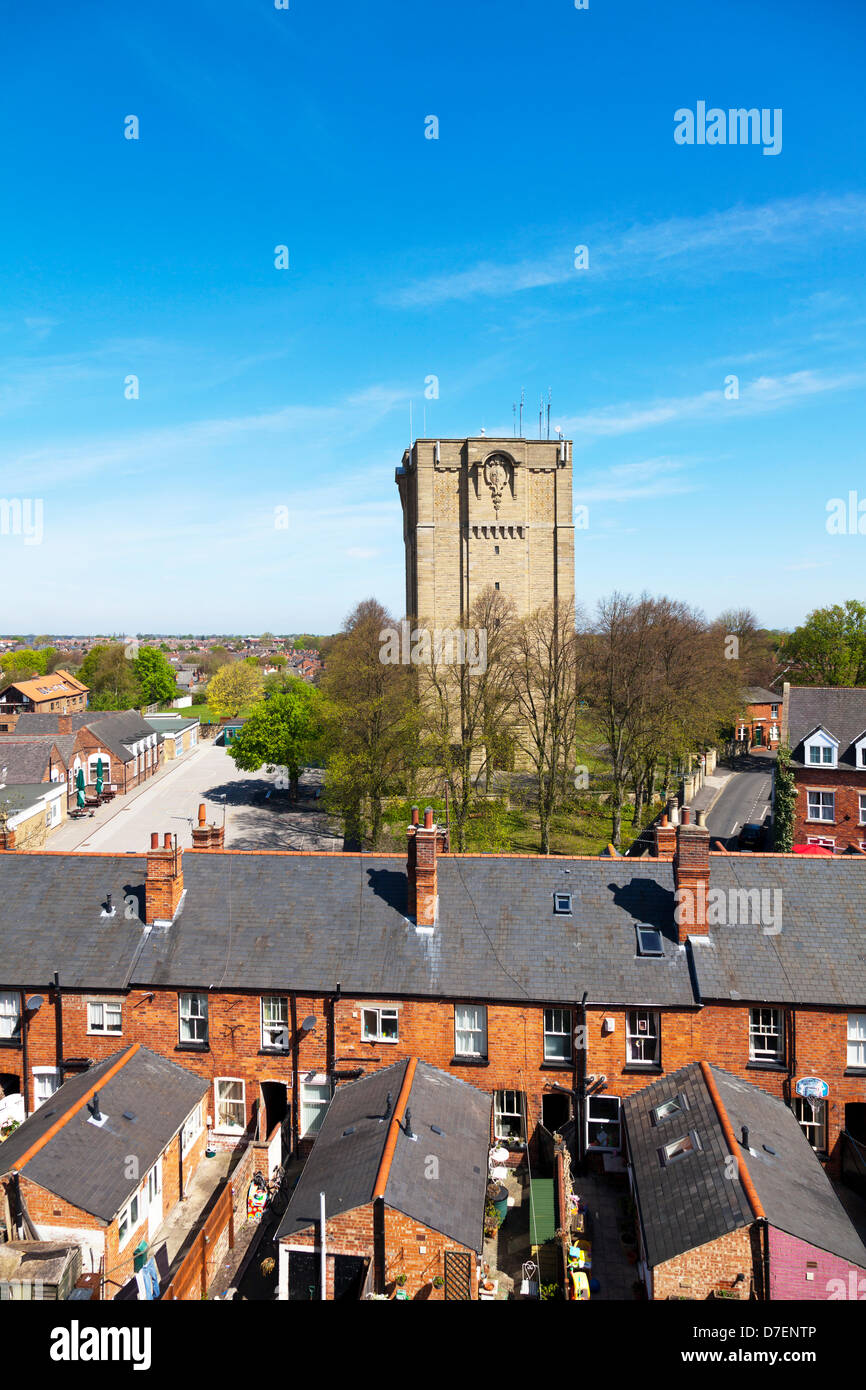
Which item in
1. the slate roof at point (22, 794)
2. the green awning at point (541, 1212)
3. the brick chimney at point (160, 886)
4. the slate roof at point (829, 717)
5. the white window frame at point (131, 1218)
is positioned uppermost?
the slate roof at point (829, 717)

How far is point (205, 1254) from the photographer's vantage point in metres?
15.9

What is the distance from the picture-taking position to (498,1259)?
665 inches

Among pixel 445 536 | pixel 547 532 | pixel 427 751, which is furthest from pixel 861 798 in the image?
pixel 445 536

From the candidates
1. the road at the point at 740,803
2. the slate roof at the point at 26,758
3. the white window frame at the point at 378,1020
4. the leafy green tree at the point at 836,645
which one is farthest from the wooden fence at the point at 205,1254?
the leafy green tree at the point at 836,645

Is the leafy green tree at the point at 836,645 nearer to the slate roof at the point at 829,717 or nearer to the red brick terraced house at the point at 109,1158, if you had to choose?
the slate roof at the point at 829,717

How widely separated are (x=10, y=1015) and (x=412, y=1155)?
435 inches

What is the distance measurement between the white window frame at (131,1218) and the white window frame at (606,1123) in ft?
32.0

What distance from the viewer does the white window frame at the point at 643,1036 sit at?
1983 cm

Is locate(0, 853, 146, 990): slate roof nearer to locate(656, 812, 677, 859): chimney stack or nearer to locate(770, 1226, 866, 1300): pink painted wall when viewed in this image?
locate(656, 812, 677, 859): chimney stack

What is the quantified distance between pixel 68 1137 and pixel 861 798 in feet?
121

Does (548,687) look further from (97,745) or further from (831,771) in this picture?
(97,745)
